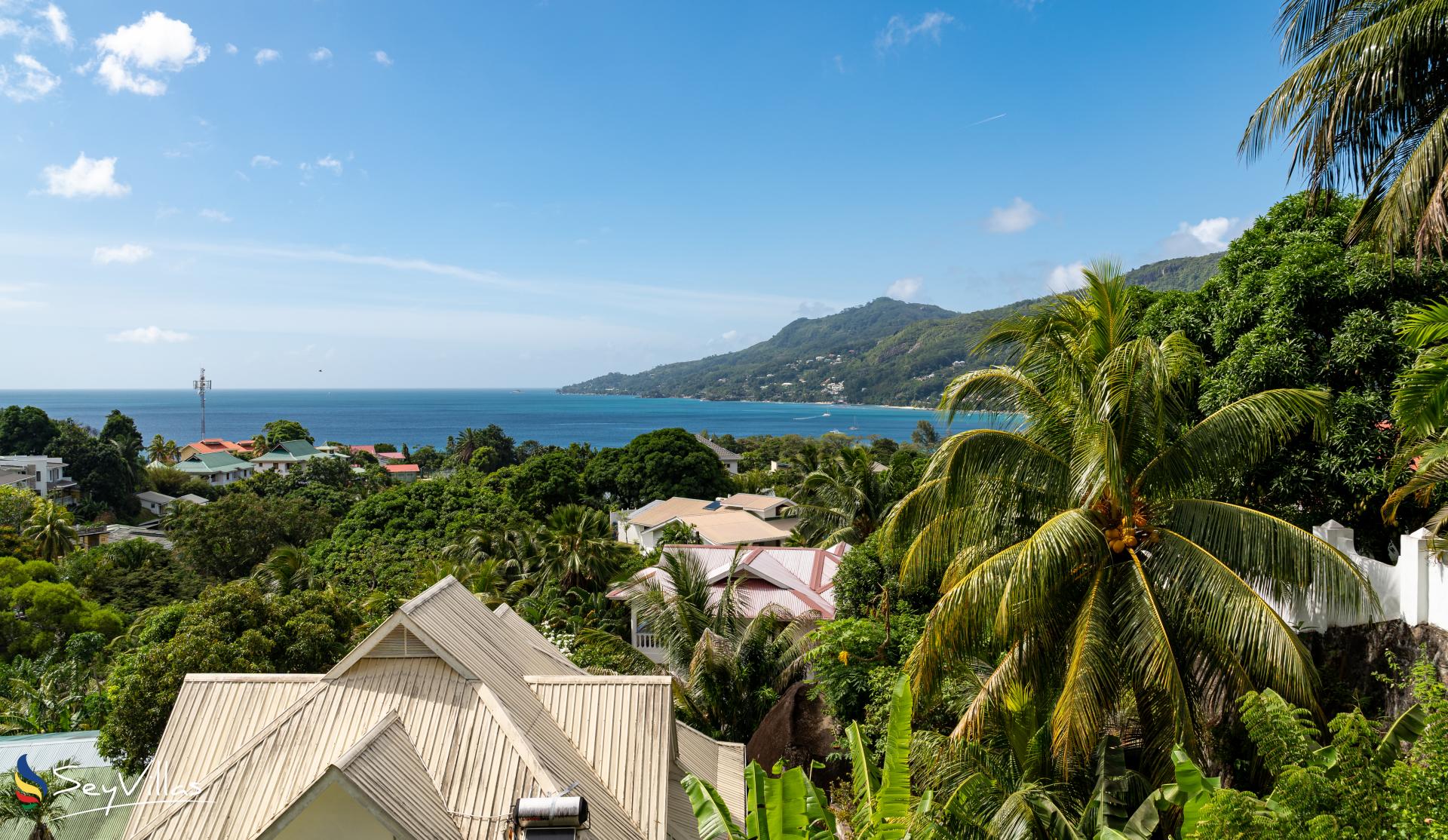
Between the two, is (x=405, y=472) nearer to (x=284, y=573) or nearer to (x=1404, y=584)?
(x=284, y=573)

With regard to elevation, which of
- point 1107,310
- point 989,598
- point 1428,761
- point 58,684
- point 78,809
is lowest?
point 58,684

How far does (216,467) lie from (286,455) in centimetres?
667

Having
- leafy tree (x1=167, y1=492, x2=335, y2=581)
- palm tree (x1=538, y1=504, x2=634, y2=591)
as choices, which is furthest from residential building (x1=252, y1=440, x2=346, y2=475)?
palm tree (x1=538, y1=504, x2=634, y2=591)

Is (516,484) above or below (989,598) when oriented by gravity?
below

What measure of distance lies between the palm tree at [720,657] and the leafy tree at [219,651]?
5424mm

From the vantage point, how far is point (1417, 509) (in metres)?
9.23

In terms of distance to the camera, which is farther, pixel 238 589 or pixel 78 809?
pixel 238 589

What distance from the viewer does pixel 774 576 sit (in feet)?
76.8

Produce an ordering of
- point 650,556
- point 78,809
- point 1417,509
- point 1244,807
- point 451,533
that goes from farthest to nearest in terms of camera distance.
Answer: point 451,533
point 650,556
point 78,809
point 1417,509
point 1244,807

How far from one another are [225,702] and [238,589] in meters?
8.28

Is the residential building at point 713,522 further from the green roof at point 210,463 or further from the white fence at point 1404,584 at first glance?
the green roof at point 210,463

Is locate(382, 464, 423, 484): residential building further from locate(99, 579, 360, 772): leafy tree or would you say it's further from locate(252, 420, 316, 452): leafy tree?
locate(99, 579, 360, 772): leafy tree

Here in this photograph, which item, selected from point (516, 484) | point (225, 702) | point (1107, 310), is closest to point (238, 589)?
point (225, 702)

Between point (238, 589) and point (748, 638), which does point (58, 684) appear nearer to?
point (238, 589)
